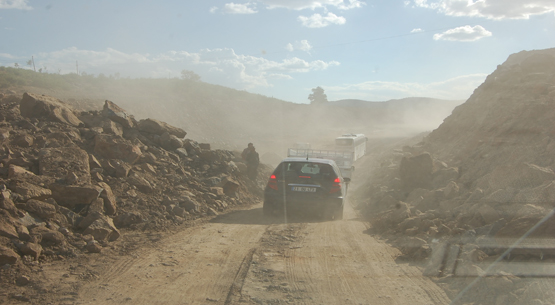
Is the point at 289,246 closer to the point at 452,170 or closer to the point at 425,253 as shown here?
the point at 425,253

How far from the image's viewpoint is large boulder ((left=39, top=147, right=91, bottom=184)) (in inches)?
272

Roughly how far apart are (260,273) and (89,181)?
13.1 ft

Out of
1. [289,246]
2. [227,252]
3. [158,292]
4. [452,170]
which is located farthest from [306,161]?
[158,292]

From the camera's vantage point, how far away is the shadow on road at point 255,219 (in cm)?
856

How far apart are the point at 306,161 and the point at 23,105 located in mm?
6787

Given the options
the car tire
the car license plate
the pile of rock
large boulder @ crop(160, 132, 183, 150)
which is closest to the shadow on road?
the car tire

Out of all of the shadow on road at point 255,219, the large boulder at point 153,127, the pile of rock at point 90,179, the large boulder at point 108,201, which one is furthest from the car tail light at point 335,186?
the large boulder at point 153,127

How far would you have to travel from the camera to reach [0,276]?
4.30m

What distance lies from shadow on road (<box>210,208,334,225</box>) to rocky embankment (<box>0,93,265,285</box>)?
0.44 metres

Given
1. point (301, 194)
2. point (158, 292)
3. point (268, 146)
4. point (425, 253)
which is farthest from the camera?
point (268, 146)

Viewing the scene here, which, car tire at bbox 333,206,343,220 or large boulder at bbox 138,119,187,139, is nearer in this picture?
car tire at bbox 333,206,343,220

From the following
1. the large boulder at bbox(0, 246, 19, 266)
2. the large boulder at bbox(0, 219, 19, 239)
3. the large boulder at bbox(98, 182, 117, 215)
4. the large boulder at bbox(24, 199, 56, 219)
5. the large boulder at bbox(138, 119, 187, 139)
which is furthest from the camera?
the large boulder at bbox(138, 119, 187, 139)

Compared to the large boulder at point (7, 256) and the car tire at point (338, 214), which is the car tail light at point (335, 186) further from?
the large boulder at point (7, 256)

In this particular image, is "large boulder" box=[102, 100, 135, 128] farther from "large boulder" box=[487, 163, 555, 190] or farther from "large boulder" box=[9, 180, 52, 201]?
"large boulder" box=[487, 163, 555, 190]
